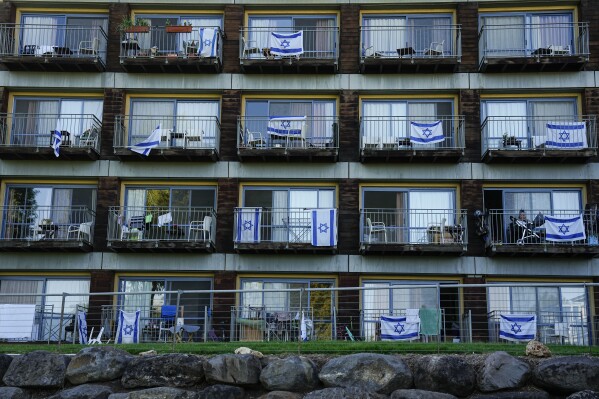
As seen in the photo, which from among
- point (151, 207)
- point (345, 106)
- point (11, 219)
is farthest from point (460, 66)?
point (11, 219)

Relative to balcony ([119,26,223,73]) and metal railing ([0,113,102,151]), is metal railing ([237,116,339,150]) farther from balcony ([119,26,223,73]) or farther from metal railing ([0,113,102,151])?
metal railing ([0,113,102,151])

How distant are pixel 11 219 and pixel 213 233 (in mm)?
7956

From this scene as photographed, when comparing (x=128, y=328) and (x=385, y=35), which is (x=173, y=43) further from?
(x=128, y=328)

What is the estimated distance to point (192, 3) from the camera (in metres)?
34.9

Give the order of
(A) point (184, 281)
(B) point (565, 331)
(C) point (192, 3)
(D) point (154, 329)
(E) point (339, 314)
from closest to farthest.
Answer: (B) point (565, 331)
(D) point (154, 329)
(E) point (339, 314)
(A) point (184, 281)
(C) point (192, 3)

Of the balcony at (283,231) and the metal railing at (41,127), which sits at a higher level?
the metal railing at (41,127)

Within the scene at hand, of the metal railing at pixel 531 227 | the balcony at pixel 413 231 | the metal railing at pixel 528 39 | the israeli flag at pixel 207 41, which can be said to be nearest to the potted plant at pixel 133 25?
the israeli flag at pixel 207 41

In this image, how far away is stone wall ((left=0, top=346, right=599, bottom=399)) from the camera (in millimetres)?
15758

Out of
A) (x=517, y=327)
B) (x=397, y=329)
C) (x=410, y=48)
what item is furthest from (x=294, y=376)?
(x=410, y=48)

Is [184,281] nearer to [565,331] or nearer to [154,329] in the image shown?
[154,329]

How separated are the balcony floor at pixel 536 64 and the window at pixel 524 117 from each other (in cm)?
128

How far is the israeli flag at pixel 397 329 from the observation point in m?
24.4

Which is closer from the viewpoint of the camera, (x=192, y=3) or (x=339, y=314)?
(x=339, y=314)

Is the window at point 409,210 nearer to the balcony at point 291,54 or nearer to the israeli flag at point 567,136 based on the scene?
the israeli flag at point 567,136
